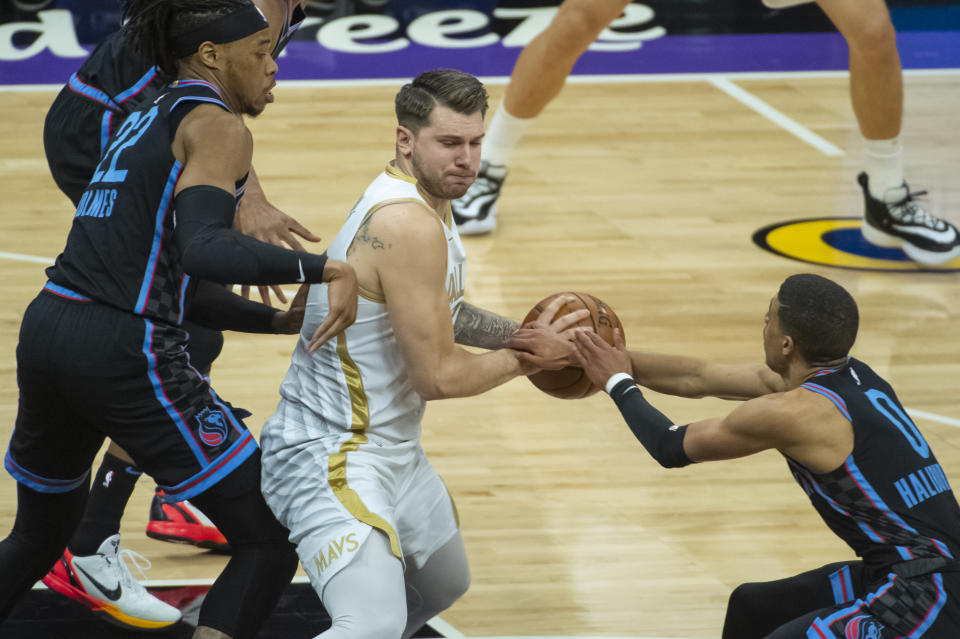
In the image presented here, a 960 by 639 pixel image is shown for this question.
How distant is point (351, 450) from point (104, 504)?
1046mm

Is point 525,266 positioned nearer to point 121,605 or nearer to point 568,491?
point 568,491

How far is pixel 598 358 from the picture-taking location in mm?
3309

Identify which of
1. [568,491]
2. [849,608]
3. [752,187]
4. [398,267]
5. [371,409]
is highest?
[398,267]

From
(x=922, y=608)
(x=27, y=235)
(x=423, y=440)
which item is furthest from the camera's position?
(x=27, y=235)

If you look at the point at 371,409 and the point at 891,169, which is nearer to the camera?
the point at 371,409

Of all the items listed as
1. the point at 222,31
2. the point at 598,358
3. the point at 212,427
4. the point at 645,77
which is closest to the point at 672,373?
the point at 598,358

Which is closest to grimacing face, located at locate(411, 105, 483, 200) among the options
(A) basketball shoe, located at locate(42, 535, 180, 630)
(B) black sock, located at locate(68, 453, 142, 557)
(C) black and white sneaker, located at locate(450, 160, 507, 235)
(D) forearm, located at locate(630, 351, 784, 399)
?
(D) forearm, located at locate(630, 351, 784, 399)

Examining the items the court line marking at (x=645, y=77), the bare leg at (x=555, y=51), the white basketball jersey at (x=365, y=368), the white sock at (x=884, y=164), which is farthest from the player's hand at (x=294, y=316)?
the court line marking at (x=645, y=77)

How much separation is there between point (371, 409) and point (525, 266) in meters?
3.59

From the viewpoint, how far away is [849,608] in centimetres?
288

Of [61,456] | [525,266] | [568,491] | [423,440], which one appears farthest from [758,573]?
[525,266]

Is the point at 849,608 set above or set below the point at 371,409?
below

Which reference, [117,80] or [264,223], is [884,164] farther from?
[117,80]

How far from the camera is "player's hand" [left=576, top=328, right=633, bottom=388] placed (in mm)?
3299
